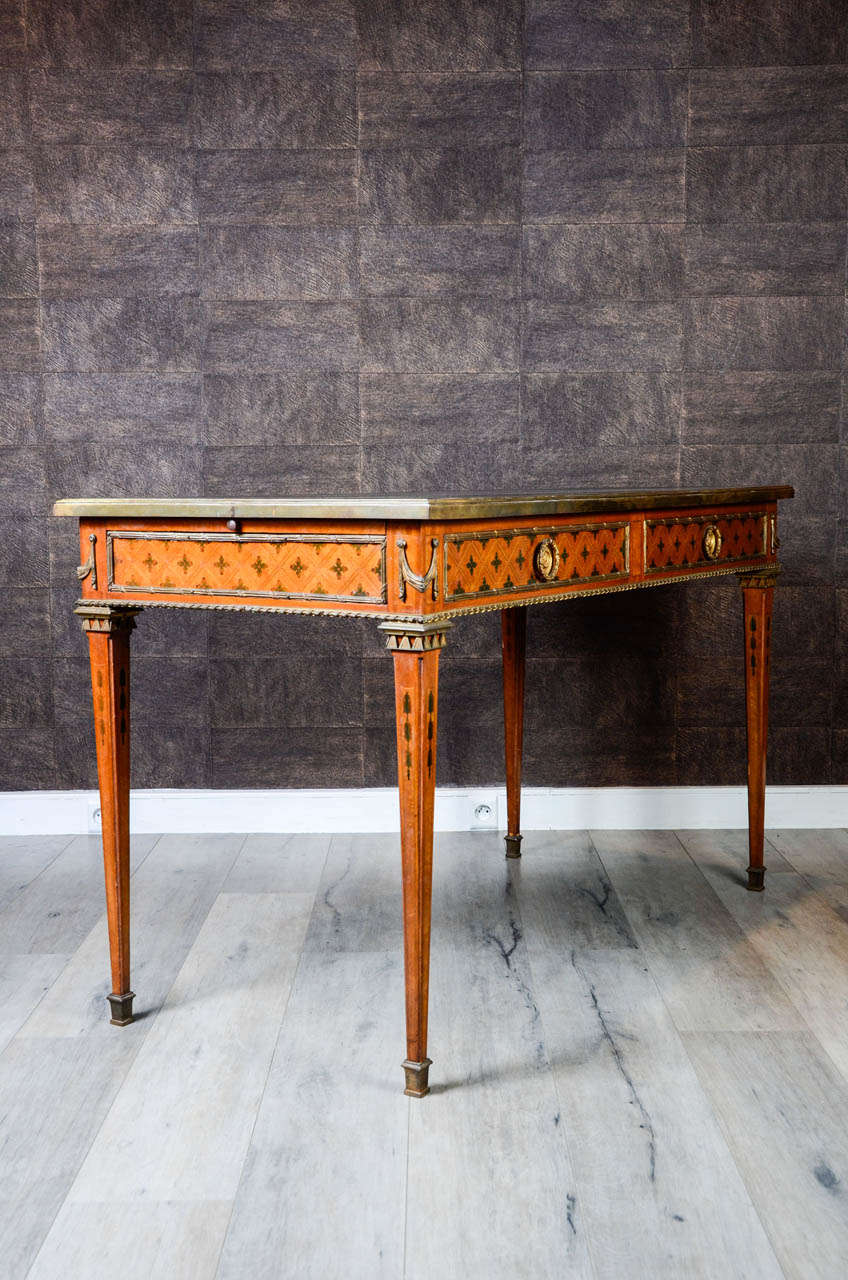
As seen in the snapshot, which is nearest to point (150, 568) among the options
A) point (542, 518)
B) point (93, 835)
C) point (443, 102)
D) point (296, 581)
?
point (296, 581)

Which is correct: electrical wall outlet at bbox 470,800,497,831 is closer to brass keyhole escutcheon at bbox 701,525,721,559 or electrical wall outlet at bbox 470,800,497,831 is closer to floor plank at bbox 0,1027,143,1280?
brass keyhole escutcheon at bbox 701,525,721,559

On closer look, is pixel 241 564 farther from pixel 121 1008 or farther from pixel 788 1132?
pixel 788 1132

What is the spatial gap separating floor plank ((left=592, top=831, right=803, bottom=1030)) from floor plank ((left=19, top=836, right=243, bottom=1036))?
97 centimetres

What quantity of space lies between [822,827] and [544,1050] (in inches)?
64.2

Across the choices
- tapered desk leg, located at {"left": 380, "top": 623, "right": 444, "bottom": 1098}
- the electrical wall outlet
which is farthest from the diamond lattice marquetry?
the electrical wall outlet

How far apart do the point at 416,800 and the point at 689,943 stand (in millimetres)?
951

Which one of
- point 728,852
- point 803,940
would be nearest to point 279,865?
point 728,852

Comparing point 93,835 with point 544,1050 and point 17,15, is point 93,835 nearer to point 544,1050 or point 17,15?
point 544,1050

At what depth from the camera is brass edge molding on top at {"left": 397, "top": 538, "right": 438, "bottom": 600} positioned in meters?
1.73

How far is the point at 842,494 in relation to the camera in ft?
10.6

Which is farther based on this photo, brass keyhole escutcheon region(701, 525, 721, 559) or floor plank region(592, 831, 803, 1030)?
brass keyhole escutcheon region(701, 525, 721, 559)

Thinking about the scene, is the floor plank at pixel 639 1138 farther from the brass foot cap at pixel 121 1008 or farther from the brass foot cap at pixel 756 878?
the brass foot cap at pixel 121 1008

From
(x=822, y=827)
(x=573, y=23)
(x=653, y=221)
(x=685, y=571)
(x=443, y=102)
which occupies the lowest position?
(x=822, y=827)

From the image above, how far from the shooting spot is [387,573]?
69.6 inches
